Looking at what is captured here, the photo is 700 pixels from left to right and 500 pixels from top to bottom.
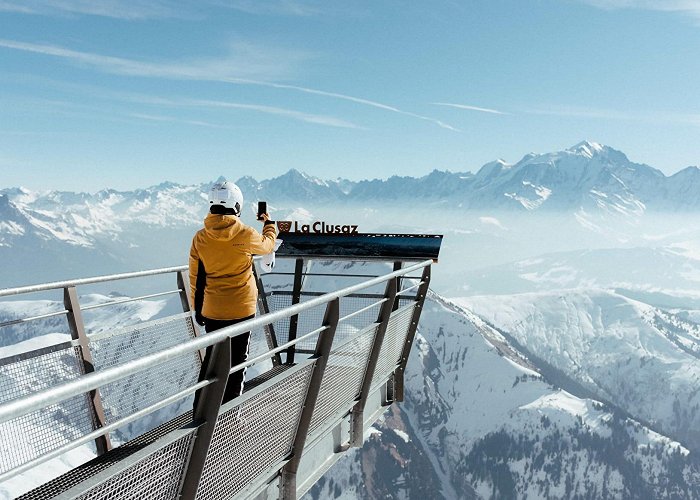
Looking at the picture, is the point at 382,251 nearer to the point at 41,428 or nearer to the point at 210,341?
the point at 41,428

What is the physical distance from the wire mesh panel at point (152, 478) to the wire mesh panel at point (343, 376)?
221 centimetres

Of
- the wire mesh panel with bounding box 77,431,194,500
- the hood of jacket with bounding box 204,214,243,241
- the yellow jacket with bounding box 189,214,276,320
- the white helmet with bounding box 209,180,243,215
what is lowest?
the wire mesh panel with bounding box 77,431,194,500

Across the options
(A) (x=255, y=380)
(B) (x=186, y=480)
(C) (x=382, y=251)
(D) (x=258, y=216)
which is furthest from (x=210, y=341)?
(C) (x=382, y=251)

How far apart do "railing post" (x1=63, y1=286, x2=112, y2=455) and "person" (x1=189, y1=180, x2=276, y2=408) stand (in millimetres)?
1150

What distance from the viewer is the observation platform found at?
10.9 feet

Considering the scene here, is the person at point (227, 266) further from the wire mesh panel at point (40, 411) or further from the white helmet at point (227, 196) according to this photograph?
the wire mesh panel at point (40, 411)

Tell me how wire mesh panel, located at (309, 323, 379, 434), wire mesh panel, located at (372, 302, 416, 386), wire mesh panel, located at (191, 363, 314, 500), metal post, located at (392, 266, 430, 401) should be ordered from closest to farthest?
wire mesh panel, located at (191, 363, 314, 500), wire mesh panel, located at (309, 323, 379, 434), wire mesh panel, located at (372, 302, 416, 386), metal post, located at (392, 266, 430, 401)

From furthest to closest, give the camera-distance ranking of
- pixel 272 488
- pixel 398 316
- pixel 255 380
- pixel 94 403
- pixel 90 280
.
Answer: pixel 398 316, pixel 90 280, pixel 94 403, pixel 272 488, pixel 255 380

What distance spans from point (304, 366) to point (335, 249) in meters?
5.12

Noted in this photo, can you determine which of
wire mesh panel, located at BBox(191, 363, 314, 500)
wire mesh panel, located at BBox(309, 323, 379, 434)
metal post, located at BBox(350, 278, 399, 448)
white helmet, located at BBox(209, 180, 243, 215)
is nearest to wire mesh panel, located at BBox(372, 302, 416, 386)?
metal post, located at BBox(350, 278, 399, 448)

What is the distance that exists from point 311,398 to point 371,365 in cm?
216

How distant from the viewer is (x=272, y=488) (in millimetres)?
5648

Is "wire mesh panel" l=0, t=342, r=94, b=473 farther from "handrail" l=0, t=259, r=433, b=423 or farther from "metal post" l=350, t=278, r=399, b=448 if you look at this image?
"metal post" l=350, t=278, r=399, b=448

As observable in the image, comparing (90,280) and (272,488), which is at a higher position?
(90,280)
